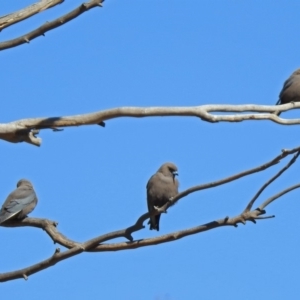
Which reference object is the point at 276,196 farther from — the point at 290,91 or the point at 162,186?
the point at 290,91

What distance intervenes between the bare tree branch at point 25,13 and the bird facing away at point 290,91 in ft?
14.9

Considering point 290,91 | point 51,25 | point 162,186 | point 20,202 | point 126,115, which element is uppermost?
point 290,91

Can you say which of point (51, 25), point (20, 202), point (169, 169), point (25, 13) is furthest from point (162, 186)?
point (51, 25)

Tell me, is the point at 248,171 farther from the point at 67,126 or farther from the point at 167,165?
the point at 167,165

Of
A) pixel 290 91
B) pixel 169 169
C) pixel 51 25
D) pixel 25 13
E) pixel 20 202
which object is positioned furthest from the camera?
pixel 290 91

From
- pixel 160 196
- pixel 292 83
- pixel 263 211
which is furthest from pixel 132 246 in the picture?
pixel 292 83

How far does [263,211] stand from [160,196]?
3762 millimetres

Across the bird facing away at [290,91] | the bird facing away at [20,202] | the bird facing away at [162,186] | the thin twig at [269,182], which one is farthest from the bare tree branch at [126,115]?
the bird facing away at [290,91]

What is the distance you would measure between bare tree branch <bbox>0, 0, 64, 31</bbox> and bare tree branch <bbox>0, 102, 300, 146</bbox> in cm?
115

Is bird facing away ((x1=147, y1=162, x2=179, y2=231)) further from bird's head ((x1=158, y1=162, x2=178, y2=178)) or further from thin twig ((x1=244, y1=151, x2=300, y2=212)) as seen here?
thin twig ((x1=244, y1=151, x2=300, y2=212))

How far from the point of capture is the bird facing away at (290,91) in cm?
1164

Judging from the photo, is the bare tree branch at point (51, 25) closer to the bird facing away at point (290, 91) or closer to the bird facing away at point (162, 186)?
the bird facing away at point (162, 186)

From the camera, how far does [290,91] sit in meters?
11.8

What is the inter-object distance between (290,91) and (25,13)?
16.0 feet
